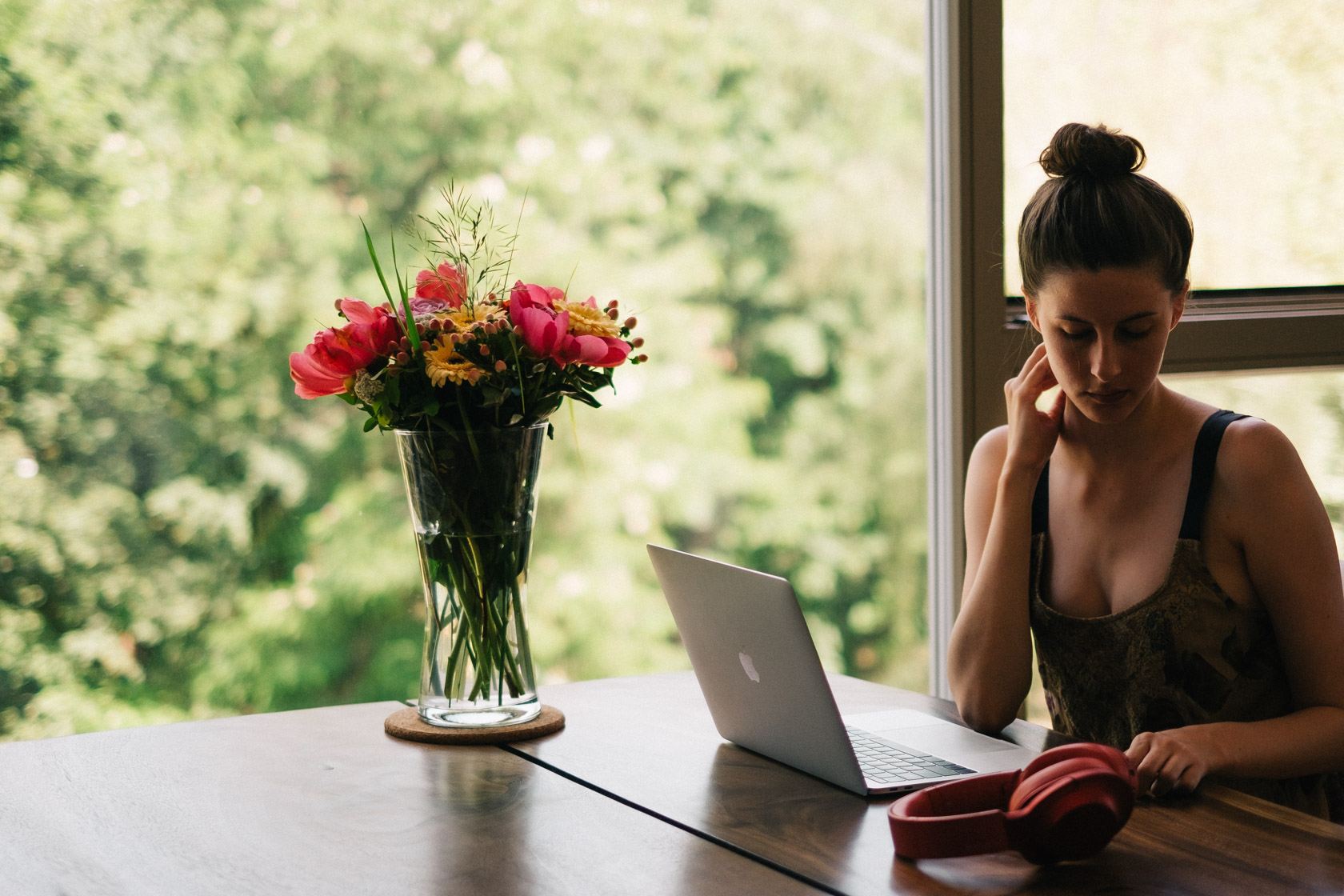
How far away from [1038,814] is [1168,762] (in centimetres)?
27

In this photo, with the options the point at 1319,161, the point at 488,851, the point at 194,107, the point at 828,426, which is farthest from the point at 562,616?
the point at 488,851

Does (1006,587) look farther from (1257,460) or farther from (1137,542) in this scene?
(1257,460)

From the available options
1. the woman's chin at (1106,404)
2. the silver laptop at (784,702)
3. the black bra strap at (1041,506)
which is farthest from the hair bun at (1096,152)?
the silver laptop at (784,702)

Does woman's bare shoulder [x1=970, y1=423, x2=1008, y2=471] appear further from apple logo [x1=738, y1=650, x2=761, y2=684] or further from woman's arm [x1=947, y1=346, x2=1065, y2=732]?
apple logo [x1=738, y1=650, x2=761, y2=684]

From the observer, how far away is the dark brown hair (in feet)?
4.62

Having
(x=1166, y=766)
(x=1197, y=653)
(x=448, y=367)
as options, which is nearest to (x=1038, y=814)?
(x=1166, y=766)

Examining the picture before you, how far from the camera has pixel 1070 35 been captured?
2398 millimetres

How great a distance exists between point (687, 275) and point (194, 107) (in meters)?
1.28

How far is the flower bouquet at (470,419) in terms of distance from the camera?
4.32 ft

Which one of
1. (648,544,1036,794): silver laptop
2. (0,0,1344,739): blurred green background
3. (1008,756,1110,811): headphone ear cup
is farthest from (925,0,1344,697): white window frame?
(1008,756,1110,811): headphone ear cup

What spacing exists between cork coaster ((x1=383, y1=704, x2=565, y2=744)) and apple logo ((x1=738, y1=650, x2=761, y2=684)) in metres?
0.28

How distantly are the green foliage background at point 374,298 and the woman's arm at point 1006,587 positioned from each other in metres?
0.64

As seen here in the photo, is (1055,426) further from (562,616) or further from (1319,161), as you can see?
(562,616)

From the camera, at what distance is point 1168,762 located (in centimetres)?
113
